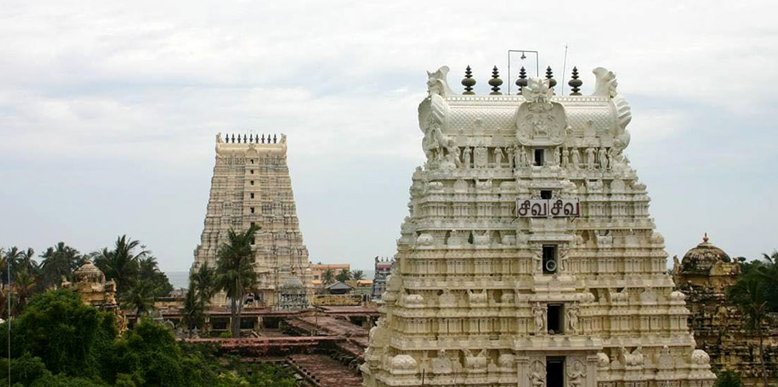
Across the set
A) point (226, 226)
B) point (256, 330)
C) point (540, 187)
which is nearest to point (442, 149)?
point (540, 187)

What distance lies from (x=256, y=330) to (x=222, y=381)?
165 feet

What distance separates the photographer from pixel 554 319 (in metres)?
41.4

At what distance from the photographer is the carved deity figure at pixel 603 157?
43125 mm

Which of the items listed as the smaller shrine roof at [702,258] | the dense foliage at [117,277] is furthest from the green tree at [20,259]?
the smaller shrine roof at [702,258]

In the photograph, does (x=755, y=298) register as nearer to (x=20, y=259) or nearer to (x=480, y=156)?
(x=480, y=156)

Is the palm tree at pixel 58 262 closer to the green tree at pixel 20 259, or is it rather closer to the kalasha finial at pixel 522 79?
the green tree at pixel 20 259

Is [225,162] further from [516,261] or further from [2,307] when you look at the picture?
[516,261]

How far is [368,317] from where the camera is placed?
103 metres

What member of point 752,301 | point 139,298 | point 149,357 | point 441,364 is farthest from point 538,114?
point 139,298

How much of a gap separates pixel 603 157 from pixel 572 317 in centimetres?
605

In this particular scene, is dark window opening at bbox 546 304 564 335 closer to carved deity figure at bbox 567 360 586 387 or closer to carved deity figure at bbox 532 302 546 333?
carved deity figure at bbox 532 302 546 333

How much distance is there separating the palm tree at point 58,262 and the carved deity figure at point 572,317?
80278mm

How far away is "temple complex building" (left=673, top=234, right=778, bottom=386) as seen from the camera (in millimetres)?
57375

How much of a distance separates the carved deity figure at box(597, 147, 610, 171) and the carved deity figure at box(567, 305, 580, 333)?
5.44m
